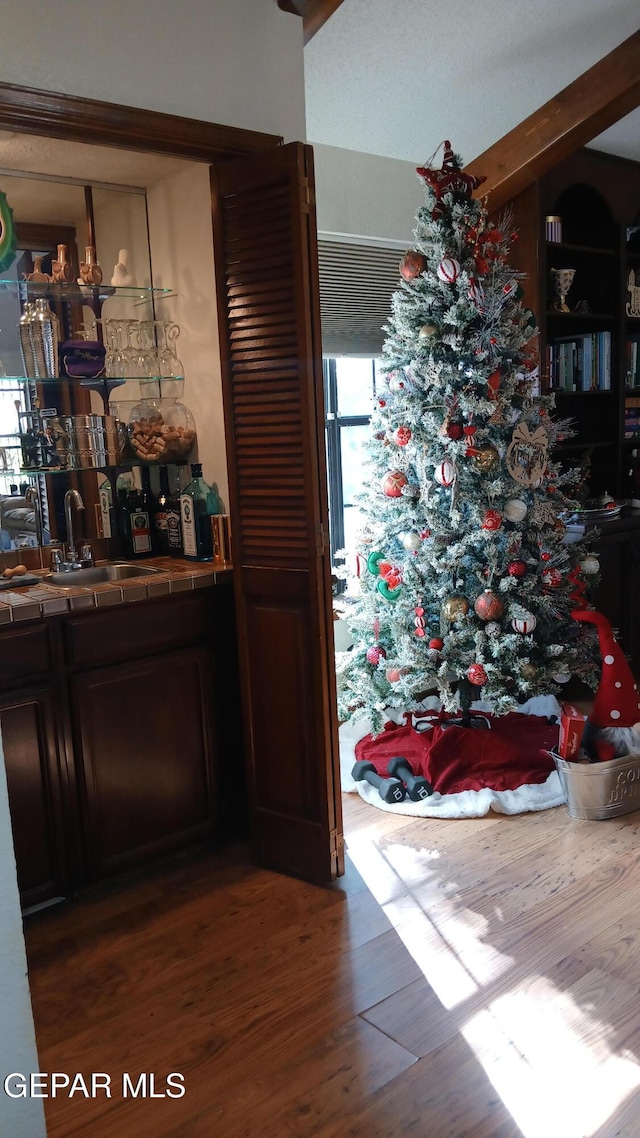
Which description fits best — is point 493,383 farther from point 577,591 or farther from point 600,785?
point 600,785

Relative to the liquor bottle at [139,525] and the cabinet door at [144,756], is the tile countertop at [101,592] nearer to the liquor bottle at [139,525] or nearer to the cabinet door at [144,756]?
the cabinet door at [144,756]

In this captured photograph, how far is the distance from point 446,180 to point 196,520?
60.7 inches

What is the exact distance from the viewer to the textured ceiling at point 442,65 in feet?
10.0

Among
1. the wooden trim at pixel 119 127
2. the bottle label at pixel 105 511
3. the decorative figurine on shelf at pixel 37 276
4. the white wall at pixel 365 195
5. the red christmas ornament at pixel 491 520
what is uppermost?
the white wall at pixel 365 195

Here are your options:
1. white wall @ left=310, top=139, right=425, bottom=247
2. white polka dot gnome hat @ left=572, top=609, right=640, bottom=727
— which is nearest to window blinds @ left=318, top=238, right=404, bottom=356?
white wall @ left=310, top=139, right=425, bottom=247

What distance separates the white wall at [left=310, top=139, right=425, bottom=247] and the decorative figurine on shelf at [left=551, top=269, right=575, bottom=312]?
75 cm

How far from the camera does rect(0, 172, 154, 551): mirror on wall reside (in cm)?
297

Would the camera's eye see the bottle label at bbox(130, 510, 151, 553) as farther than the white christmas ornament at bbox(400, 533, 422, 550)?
No

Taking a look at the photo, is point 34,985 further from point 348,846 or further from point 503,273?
point 503,273

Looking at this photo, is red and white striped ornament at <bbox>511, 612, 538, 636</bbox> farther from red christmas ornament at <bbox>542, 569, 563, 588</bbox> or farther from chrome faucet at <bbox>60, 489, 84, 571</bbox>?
chrome faucet at <bbox>60, 489, 84, 571</bbox>

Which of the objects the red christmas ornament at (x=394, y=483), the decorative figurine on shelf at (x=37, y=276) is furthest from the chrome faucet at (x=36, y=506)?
the red christmas ornament at (x=394, y=483)

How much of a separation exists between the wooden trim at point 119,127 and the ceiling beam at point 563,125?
5.40 ft

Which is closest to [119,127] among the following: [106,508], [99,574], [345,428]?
[106,508]

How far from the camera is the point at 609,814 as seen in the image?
3.09 metres
